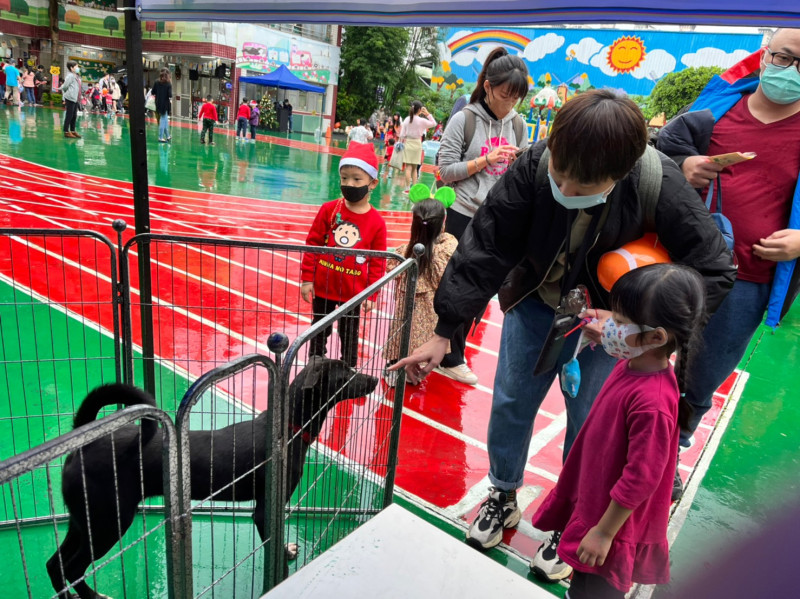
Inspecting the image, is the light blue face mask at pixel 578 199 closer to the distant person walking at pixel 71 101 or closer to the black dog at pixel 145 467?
the black dog at pixel 145 467

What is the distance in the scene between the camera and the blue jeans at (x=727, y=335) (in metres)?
2.50

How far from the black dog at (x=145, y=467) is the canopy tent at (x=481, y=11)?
1.14 meters

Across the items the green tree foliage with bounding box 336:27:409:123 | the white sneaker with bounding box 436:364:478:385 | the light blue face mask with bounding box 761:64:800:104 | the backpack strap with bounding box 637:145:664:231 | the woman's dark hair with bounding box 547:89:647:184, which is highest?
the green tree foliage with bounding box 336:27:409:123

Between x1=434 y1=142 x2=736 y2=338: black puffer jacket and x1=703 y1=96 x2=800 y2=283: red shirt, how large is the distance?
26.2 inches

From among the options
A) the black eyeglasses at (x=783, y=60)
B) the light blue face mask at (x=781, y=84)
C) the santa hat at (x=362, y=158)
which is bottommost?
the santa hat at (x=362, y=158)

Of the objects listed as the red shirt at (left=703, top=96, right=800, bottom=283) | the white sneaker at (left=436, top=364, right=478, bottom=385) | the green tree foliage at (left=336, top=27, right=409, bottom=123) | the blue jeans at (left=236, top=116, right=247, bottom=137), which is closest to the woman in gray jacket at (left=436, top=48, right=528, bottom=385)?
the white sneaker at (left=436, top=364, right=478, bottom=385)

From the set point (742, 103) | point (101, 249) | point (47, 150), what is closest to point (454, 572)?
point (742, 103)

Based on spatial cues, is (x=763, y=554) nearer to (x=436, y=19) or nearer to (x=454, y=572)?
(x=454, y=572)

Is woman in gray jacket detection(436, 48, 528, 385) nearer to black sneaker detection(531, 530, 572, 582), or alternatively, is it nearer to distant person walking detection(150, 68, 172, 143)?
black sneaker detection(531, 530, 572, 582)

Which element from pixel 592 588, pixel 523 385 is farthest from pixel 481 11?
pixel 592 588

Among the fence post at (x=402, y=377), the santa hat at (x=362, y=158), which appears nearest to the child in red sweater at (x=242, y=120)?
the santa hat at (x=362, y=158)

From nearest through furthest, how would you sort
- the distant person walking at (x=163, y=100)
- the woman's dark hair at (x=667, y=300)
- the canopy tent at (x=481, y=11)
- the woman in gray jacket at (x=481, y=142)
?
the canopy tent at (x=481, y=11)
the woman's dark hair at (x=667, y=300)
the woman in gray jacket at (x=481, y=142)
the distant person walking at (x=163, y=100)

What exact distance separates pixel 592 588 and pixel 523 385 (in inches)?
30.8

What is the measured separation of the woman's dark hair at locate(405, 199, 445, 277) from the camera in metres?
3.74
